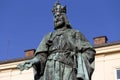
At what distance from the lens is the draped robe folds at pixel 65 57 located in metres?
9.48

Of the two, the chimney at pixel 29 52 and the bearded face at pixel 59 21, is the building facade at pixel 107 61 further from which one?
the bearded face at pixel 59 21

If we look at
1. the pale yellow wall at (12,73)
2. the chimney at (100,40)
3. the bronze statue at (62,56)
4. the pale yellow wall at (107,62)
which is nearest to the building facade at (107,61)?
the pale yellow wall at (107,62)

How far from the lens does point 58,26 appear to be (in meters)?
10.3

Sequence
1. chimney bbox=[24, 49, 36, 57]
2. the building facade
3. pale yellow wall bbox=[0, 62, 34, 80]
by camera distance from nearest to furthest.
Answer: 1. the building facade
2. pale yellow wall bbox=[0, 62, 34, 80]
3. chimney bbox=[24, 49, 36, 57]

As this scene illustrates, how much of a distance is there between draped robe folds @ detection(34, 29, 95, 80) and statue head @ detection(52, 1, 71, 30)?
135 mm

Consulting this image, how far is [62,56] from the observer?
9.70m

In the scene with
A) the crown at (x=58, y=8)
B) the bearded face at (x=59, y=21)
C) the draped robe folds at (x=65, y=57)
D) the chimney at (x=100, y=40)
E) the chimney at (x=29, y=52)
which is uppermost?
the chimney at (x=100, y=40)

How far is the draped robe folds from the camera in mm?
9484

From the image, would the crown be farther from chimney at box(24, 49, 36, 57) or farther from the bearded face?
chimney at box(24, 49, 36, 57)

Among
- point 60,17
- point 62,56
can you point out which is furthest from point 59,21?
point 62,56

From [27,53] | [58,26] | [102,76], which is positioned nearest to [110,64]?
[102,76]

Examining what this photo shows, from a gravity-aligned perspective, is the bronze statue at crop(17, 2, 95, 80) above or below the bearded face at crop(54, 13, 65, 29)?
below

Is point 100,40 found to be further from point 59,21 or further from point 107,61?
point 59,21

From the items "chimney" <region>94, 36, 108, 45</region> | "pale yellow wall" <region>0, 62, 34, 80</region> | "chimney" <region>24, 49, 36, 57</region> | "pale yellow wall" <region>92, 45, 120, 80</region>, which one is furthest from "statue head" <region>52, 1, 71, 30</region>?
"chimney" <region>24, 49, 36, 57</region>
